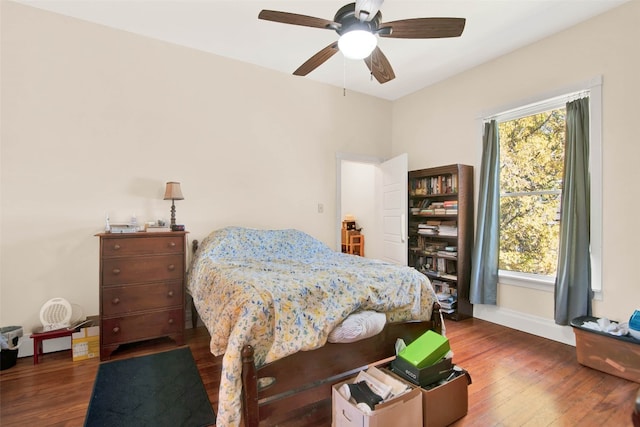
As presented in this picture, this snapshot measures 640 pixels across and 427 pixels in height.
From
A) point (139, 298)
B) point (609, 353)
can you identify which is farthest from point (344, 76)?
point (609, 353)

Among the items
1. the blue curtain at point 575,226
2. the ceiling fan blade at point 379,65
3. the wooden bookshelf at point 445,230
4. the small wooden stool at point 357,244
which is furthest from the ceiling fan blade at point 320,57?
the small wooden stool at point 357,244

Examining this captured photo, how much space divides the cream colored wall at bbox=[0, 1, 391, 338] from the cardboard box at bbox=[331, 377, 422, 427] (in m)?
2.41

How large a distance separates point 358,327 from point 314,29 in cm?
269

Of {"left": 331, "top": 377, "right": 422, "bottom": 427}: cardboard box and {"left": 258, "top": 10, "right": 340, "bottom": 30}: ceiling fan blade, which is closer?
{"left": 331, "top": 377, "right": 422, "bottom": 427}: cardboard box

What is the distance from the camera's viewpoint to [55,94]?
9.02 feet

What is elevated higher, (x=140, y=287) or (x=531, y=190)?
(x=531, y=190)

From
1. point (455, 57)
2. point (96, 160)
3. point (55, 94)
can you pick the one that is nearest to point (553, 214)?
point (455, 57)

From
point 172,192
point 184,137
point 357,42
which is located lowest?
point 172,192

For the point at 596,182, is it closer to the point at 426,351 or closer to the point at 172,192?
the point at 426,351

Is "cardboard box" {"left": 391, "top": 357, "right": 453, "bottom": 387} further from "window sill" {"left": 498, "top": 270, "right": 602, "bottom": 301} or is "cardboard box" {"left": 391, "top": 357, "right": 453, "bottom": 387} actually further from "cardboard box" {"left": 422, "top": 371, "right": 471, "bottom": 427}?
"window sill" {"left": 498, "top": 270, "right": 602, "bottom": 301}

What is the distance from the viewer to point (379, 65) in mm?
2432

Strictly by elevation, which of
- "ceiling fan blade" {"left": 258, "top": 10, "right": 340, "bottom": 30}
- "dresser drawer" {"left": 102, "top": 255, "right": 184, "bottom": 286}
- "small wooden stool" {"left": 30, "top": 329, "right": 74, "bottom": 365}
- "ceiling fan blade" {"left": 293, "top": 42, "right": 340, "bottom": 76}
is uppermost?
"ceiling fan blade" {"left": 258, "top": 10, "right": 340, "bottom": 30}

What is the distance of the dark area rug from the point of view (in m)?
1.77

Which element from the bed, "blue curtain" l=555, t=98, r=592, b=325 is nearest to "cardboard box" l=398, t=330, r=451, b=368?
the bed
